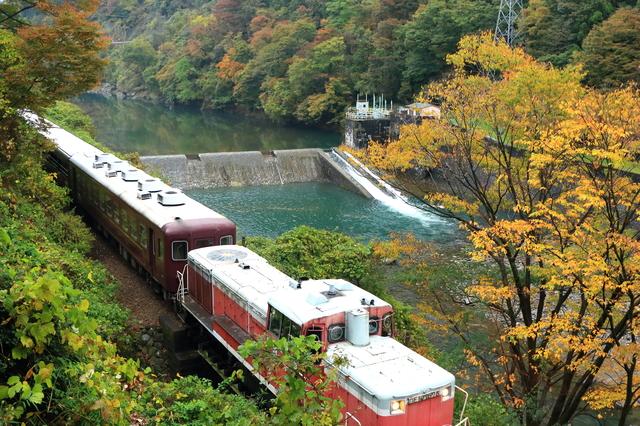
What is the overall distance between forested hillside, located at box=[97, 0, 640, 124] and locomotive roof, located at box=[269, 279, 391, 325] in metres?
32.1

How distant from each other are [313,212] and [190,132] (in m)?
34.8

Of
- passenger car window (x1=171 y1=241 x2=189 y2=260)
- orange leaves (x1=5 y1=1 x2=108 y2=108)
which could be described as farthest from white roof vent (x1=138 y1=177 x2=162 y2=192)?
orange leaves (x1=5 y1=1 x2=108 y2=108)

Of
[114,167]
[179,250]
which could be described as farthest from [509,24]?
[179,250]

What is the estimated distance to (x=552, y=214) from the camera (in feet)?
37.9

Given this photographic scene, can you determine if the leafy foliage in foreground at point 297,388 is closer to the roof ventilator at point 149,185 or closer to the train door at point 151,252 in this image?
the train door at point 151,252

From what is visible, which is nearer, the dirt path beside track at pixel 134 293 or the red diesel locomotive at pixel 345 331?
the red diesel locomotive at pixel 345 331

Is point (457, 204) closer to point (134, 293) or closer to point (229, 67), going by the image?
point (134, 293)

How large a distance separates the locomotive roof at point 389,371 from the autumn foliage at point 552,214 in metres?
2.42

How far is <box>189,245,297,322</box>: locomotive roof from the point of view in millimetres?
12341

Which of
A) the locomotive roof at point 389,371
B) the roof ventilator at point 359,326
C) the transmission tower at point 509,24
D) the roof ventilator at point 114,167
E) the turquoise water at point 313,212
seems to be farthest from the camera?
the transmission tower at point 509,24

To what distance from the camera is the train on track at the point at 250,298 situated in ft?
30.6

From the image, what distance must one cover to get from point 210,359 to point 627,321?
8.72 m

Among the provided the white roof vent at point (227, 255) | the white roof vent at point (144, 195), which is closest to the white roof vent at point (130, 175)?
the white roof vent at point (144, 195)

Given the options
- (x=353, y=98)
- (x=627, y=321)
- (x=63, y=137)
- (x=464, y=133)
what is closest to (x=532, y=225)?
(x=627, y=321)
